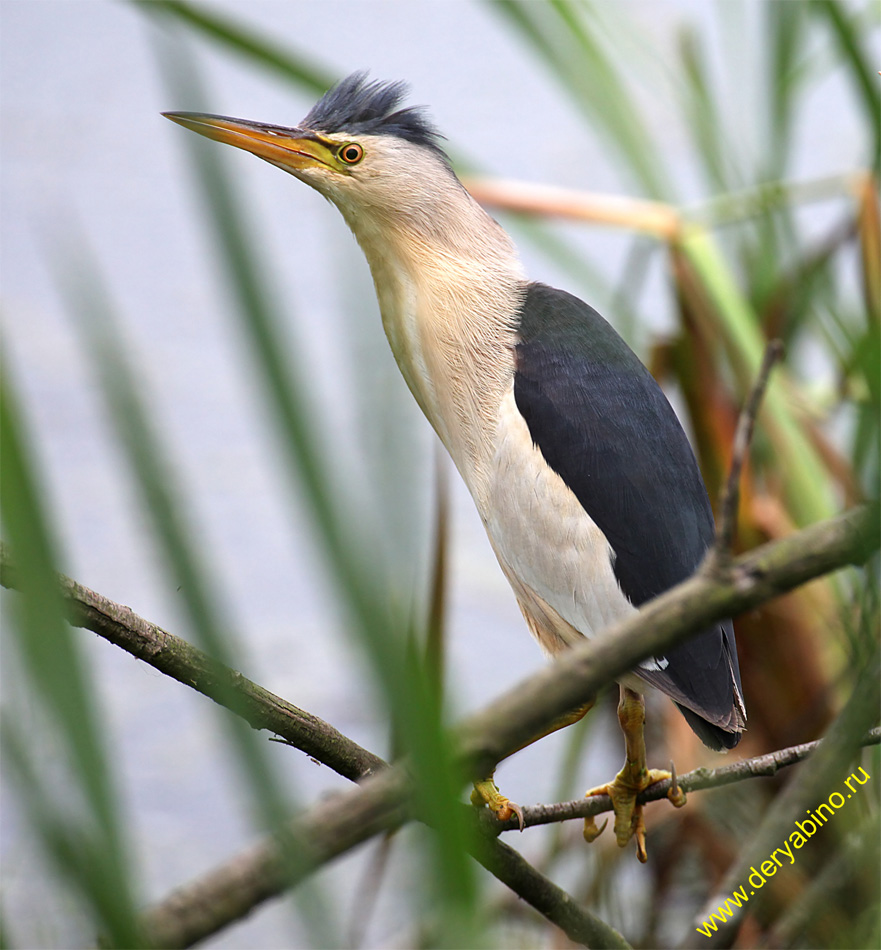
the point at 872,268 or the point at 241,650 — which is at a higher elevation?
the point at 872,268

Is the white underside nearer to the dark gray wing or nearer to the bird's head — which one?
the dark gray wing

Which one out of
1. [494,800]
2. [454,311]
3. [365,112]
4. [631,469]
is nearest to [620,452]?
[631,469]

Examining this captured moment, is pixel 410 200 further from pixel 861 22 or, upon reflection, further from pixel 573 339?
pixel 861 22

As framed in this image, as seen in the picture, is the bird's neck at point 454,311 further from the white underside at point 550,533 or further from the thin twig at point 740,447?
the thin twig at point 740,447

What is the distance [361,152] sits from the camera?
44.4 inches

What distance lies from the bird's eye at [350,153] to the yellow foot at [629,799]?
704 mm

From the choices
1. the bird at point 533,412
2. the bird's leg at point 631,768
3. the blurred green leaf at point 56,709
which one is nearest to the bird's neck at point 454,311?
the bird at point 533,412

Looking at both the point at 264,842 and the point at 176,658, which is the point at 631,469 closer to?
the point at 176,658

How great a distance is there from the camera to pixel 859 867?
974mm

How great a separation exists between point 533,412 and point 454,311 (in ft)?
0.48

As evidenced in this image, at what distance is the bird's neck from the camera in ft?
3.53

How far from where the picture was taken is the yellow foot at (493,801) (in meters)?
0.95

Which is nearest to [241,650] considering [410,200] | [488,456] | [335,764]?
[335,764]

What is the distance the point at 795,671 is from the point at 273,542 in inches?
60.7
